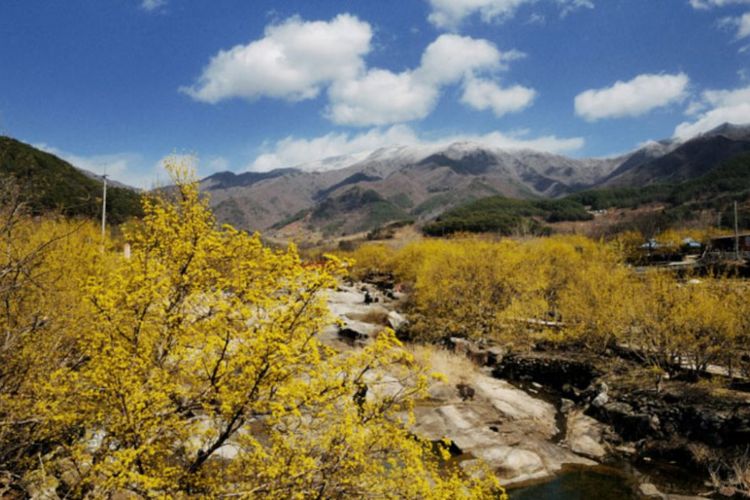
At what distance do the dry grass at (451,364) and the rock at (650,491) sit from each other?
11.0 m

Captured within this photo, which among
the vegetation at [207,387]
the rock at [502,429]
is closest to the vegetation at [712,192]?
the rock at [502,429]

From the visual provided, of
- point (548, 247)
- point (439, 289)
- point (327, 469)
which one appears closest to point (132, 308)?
point (327, 469)

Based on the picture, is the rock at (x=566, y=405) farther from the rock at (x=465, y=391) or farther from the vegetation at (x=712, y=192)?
the vegetation at (x=712, y=192)

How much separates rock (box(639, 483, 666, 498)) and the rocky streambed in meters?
0.03

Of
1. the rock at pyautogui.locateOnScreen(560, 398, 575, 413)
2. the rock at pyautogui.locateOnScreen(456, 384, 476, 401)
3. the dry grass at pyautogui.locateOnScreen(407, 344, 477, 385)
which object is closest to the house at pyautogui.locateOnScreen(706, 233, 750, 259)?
the dry grass at pyautogui.locateOnScreen(407, 344, 477, 385)

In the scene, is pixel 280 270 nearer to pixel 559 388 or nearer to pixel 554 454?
pixel 554 454

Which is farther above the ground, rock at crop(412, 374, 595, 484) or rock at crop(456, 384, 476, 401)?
rock at crop(456, 384, 476, 401)

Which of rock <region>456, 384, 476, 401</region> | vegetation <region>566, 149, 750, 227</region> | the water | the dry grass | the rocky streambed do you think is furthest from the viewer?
vegetation <region>566, 149, 750, 227</region>

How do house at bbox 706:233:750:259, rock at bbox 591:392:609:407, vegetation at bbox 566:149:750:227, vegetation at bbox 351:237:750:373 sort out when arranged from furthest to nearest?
vegetation at bbox 566:149:750:227, house at bbox 706:233:750:259, rock at bbox 591:392:609:407, vegetation at bbox 351:237:750:373

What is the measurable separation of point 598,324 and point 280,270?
24338 millimetres

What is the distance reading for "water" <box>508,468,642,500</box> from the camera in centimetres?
1638

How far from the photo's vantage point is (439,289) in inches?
1515

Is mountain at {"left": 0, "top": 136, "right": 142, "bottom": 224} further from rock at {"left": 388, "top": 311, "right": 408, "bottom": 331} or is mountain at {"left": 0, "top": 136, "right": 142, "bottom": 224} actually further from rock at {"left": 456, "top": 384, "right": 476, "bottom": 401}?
rock at {"left": 388, "top": 311, "right": 408, "bottom": 331}

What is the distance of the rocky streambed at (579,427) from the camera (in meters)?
17.7
